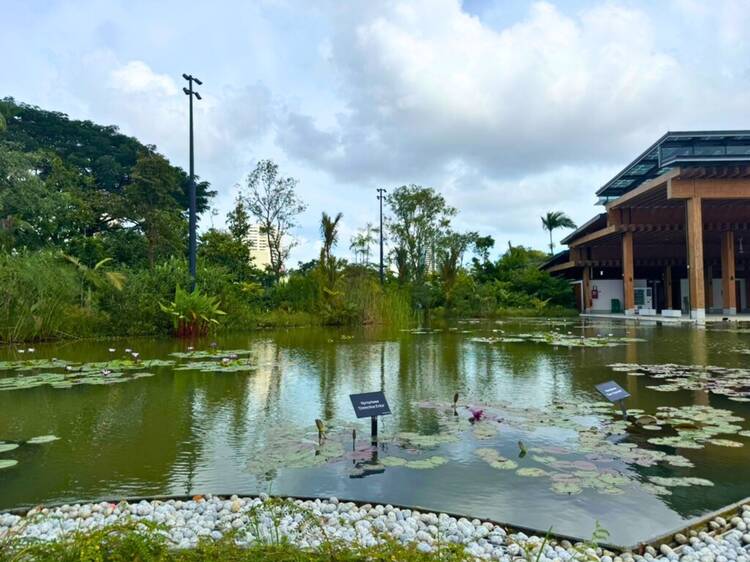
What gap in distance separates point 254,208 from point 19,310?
651 inches

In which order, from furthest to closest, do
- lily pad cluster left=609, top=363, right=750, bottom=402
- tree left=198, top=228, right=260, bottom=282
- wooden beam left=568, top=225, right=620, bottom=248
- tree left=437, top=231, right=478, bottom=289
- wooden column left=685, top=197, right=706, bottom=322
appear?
tree left=437, top=231, right=478, bottom=289 → tree left=198, top=228, right=260, bottom=282 → wooden beam left=568, top=225, right=620, bottom=248 → wooden column left=685, top=197, right=706, bottom=322 → lily pad cluster left=609, top=363, right=750, bottom=402

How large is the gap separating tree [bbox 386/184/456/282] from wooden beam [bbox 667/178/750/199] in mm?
14504

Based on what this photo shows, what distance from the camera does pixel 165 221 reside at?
2167cm

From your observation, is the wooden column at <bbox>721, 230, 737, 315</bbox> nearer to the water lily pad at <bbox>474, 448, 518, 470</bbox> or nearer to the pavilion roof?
the pavilion roof

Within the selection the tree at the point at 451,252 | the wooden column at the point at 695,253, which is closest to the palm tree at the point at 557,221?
the tree at the point at 451,252

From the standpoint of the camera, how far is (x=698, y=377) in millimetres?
6141

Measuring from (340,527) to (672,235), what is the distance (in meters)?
27.9

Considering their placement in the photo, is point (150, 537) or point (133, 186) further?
point (133, 186)

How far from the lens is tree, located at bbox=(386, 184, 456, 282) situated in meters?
30.8

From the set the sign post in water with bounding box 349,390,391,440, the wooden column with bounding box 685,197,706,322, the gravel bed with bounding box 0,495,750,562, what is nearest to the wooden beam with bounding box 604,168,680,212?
the wooden column with bounding box 685,197,706,322

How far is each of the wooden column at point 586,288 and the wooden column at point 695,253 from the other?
32.8 feet

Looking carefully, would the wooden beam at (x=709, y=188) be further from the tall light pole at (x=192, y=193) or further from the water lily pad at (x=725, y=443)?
the water lily pad at (x=725, y=443)

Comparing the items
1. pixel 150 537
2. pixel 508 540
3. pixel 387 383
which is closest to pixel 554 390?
pixel 387 383

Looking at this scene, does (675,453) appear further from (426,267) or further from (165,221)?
(426,267)
